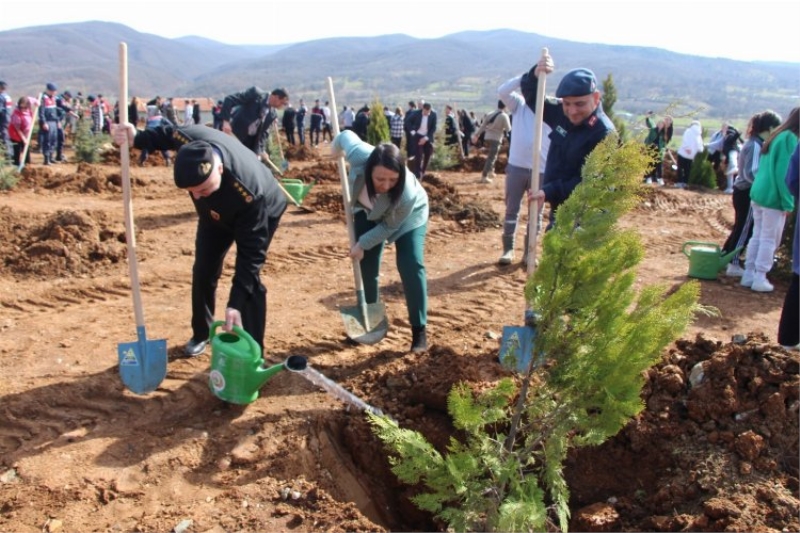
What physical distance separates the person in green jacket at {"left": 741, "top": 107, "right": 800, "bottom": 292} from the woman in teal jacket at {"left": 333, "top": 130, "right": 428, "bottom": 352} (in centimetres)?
322

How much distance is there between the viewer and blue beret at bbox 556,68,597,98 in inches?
150

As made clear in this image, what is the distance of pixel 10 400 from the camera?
3.61 meters

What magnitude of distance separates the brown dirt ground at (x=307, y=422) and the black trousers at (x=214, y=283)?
1.22 ft

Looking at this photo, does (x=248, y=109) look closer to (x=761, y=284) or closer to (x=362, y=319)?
(x=362, y=319)

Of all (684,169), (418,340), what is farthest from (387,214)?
(684,169)

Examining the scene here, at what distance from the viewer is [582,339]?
7.72 feet

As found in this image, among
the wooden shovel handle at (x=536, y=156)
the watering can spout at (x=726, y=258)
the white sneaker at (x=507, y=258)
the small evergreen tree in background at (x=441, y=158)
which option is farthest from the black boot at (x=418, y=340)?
the small evergreen tree in background at (x=441, y=158)

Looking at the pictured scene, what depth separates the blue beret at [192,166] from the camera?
10.2 ft

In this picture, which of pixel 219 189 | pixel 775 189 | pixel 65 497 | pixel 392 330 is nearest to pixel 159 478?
pixel 65 497

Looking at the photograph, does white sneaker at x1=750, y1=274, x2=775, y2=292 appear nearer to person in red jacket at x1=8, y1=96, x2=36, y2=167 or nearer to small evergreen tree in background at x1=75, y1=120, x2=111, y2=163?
person in red jacket at x1=8, y1=96, x2=36, y2=167

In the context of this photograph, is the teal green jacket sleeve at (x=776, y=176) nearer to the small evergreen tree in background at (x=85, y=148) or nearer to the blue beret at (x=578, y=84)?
the blue beret at (x=578, y=84)

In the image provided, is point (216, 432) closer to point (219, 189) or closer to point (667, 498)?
point (219, 189)

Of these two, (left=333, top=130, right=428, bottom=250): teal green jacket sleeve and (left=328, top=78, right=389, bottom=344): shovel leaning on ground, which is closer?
(left=333, top=130, right=428, bottom=250): teal green jacket sleeve

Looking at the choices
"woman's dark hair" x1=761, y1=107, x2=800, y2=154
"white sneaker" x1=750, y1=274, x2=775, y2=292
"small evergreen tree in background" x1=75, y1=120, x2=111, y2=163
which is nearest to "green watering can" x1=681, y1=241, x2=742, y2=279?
"white sneaker" x1=750, y1=274, x2=775, y2=292
